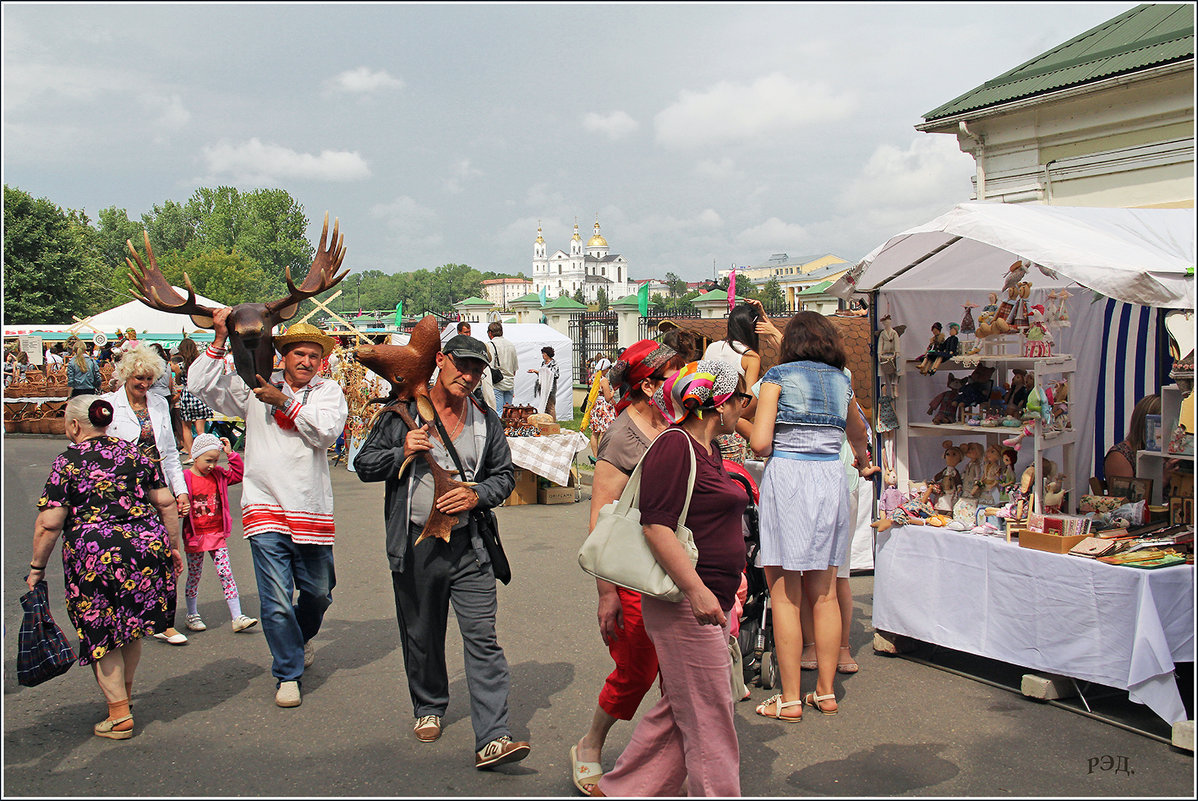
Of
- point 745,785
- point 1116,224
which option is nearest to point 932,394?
point 1116,224

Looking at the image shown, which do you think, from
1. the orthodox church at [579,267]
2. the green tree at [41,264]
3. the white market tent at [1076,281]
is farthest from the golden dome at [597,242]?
the white market tent at [1076,281]

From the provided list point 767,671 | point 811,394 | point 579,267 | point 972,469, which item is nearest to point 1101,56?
point 972,469

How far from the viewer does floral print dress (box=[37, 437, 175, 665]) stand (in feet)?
13.5

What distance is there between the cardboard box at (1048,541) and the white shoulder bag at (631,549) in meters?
2.43

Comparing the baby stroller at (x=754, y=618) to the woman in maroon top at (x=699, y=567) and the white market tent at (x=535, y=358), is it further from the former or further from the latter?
the white market tent at (x=535, y=358)

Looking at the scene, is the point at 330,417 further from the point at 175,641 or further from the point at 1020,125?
the point at 1020,125

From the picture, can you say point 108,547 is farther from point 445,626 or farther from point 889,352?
point 889,352

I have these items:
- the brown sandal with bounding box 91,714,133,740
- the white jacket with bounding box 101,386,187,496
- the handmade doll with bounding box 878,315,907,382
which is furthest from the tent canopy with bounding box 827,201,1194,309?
the brown sandal with bounding box 91,714,133,740

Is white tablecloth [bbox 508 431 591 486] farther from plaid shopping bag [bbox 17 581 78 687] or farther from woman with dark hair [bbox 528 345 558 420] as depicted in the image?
woman with dark hair [bbox 528 345 558 420]

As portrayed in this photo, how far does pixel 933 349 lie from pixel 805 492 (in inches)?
81.9

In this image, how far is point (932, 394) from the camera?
645cm

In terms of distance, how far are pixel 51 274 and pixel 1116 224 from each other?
51.3 m

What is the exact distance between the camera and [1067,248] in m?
4.37

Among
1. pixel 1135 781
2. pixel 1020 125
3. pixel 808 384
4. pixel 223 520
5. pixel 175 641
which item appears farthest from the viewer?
pixel 1020 125
